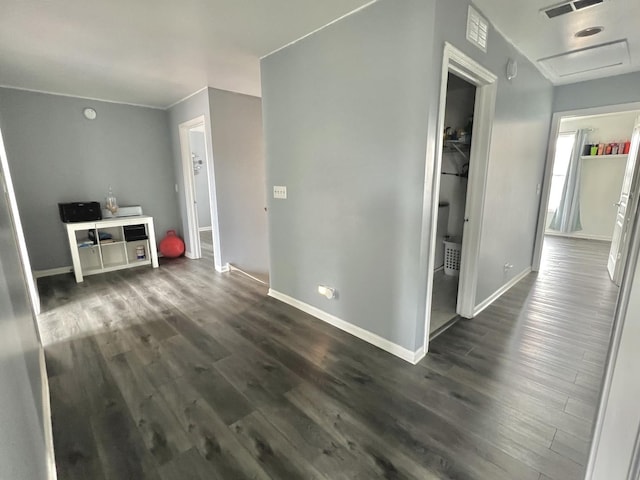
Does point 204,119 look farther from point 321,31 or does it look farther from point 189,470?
point 189,470

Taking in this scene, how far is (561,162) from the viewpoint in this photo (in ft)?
21.5

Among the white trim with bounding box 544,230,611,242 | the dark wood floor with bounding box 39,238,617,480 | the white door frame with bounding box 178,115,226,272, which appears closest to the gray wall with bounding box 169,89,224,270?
the white door frame with bounding box 178,115,226,272

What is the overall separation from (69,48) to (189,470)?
3.39m

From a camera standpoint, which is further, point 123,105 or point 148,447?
point 123,105

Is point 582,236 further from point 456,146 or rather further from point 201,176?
point 201,176

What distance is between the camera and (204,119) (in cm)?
392

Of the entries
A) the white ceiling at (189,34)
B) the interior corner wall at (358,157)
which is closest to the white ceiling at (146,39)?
the white ceiling at (189,34)

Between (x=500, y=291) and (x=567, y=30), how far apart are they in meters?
2.46

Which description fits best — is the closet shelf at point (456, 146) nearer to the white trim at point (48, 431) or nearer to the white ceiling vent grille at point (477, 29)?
the white ceiling vent grille at point (477, 29)

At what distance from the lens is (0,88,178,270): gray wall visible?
3.75 metres

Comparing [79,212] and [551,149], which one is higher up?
[551,149]

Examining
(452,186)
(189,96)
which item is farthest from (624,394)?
(189,96)

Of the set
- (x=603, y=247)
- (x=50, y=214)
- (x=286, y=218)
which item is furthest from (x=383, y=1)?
(x=603, y=247)

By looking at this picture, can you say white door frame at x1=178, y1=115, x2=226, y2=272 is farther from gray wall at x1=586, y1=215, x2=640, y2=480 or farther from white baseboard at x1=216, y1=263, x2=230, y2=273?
gray wall at x1=586, y1=215, x2=640, y2=480
